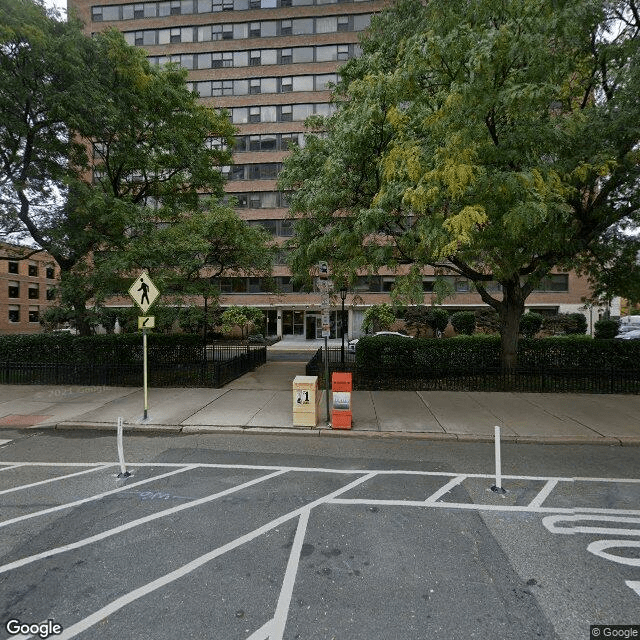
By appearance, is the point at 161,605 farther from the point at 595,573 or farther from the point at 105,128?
the point at 105,128

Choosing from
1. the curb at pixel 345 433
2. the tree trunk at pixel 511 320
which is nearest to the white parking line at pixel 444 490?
the curb at pixel 345 433

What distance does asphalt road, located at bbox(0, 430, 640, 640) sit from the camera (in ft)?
9.01

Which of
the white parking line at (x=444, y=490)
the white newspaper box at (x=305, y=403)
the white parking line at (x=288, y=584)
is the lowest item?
the white parking line at (x=444, y=490)

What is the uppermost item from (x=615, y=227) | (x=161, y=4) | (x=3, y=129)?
(x=161, y=4)

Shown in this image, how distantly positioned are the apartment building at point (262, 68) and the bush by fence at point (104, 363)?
19.4m

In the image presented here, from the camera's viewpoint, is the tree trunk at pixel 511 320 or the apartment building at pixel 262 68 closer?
the tree trunk at pixel 511 320

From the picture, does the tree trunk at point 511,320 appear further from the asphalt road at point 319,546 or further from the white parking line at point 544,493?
the white parking line at point 544,493

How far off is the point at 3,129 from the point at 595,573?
16317mm

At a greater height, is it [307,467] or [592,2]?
[592,2]

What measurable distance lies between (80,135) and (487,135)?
1261 cm

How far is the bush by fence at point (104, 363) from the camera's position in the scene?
476 inches

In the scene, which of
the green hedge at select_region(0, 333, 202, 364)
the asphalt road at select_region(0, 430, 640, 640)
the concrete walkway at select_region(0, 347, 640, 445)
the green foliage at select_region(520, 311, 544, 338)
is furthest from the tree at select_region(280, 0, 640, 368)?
the green foliage at select_region(520, 311, 544, 338)

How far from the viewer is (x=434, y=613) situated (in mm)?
2793

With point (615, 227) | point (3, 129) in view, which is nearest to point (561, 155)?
point (615, 227)
